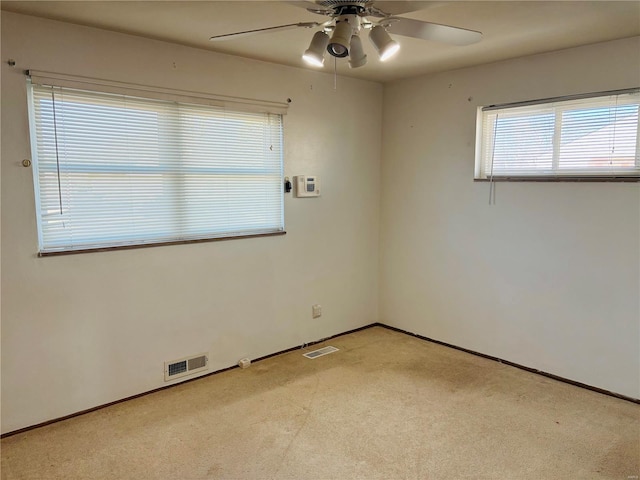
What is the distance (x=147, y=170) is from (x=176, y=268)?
70 centimetres

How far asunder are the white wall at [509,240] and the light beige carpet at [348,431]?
0.35 m

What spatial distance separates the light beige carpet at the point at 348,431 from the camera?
2244mm

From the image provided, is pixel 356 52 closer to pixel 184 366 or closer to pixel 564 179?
pixel 564 179

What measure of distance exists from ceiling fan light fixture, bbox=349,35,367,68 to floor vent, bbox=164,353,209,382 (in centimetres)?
232

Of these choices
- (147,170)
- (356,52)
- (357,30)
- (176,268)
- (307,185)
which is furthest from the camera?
(307,185)

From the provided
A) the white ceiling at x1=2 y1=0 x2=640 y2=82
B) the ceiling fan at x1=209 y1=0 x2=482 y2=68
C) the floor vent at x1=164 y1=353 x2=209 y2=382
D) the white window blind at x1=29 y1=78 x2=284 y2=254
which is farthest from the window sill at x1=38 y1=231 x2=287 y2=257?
the ceiling fan at x1=209 y1=0 x2=482 y2=68

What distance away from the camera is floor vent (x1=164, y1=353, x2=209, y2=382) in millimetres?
3123

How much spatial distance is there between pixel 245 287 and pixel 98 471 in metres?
1.58

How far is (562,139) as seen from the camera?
10.5 ft

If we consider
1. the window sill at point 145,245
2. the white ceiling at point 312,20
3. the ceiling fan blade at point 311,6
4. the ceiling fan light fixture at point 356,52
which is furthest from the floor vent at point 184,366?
the ceiling fan blade at point 311,6

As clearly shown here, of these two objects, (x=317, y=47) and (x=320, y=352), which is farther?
(x=320, y=352)

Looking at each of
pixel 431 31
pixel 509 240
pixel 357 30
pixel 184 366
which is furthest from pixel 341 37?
pixel 184 366

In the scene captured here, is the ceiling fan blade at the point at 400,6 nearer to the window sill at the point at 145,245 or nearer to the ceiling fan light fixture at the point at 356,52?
the ceiling fan light fixture at the point at 356,52

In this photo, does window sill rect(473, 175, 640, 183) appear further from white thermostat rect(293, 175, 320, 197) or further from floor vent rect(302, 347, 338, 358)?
floor vent rect(302, 347, 338, 358)
